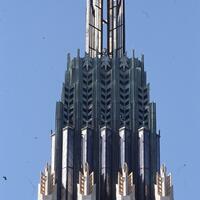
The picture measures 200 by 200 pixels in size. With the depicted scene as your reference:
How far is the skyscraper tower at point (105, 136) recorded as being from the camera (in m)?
90.9

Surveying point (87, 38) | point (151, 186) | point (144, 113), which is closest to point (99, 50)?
point (87, 38)

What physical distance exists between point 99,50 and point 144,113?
860cm

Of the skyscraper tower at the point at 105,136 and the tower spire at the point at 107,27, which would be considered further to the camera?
the tower spire at the point at 107,27

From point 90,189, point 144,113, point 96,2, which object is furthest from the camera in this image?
point 96,2

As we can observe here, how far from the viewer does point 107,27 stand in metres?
103

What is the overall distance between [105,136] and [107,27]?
1393cm

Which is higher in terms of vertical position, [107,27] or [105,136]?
[107,27]

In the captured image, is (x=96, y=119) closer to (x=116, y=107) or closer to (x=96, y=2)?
(x=116, y=107)

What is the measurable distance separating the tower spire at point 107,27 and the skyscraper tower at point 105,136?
0.19m

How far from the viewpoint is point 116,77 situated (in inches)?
3839

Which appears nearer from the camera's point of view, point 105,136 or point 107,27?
point 105,136

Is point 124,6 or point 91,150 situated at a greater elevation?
point 124,6

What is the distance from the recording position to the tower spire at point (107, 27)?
333 ft

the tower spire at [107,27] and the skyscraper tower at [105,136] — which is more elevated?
the tower spire at [107,27]
